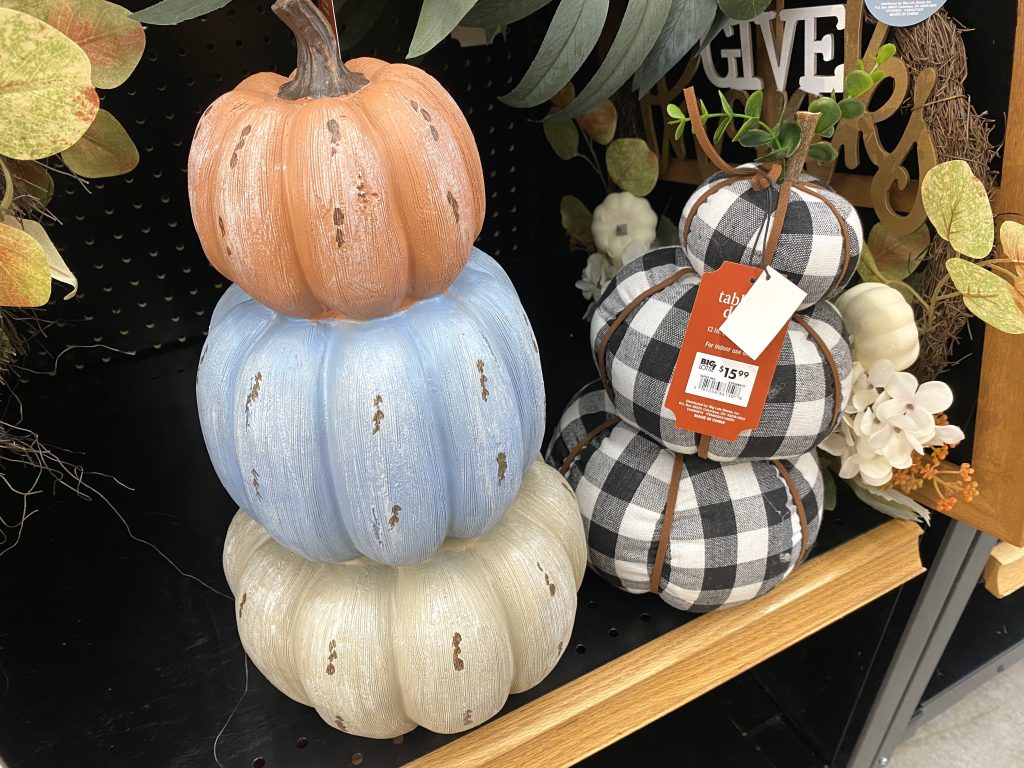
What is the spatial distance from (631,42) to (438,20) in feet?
0.57

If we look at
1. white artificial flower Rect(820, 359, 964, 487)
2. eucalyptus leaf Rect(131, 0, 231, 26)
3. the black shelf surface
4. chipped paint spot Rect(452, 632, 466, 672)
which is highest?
eucalyptus leaf Rect(131, 0, 231, 26)

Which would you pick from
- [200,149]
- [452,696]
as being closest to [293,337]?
[200,149]

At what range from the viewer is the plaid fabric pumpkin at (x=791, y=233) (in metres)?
0.49

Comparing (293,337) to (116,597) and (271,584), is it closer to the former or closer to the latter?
(271,584)

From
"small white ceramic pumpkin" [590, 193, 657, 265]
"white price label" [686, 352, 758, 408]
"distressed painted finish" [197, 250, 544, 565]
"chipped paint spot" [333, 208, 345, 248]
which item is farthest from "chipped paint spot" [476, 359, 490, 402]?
"small white ceramic pumpkin" [590, 193, 657, 265]

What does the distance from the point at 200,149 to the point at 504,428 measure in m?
0.23

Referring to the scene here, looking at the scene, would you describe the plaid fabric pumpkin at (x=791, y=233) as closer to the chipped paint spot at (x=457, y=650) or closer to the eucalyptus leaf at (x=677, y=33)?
the eucalyptus leaf at (x=677, y=33)

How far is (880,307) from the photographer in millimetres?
576

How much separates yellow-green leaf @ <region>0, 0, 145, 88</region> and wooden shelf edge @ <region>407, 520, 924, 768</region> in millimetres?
505

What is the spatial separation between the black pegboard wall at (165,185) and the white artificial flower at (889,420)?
50 centimetres

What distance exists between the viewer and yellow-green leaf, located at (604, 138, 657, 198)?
0.75m

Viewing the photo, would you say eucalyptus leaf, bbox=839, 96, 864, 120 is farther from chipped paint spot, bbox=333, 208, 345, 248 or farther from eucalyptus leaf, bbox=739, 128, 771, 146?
chipped paint spot, bbox=333, 208, 345, 248

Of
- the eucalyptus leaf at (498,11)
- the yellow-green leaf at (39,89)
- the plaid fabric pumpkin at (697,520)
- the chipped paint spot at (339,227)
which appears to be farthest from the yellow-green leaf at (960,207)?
the yellow-green leaf at (39,89)

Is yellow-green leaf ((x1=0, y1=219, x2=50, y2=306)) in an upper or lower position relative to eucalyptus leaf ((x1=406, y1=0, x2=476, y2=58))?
lower
